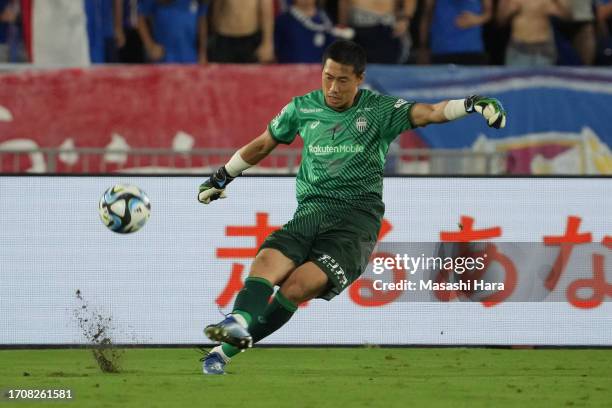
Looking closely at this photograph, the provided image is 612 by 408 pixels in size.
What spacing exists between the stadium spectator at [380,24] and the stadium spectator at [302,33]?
28 cm

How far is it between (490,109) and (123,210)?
2.79 metres

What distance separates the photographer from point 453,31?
15.2 meters

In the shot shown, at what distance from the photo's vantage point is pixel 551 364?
10438mm

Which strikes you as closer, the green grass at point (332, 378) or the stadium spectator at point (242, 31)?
the green grass at point (332, 378)

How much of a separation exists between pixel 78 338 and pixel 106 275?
59 centimetres

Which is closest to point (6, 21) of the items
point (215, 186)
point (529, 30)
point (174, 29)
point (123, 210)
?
point (174, 29)

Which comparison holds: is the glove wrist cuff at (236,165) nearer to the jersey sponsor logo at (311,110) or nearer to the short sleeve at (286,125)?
the short sleeve at (286,125)

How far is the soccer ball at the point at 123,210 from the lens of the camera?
927cm

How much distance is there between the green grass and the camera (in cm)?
762

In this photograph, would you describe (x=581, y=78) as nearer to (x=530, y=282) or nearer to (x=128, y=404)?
(x=530, y=282)

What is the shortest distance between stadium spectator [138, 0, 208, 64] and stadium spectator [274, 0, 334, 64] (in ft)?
2.91

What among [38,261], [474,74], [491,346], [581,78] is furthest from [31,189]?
[581,78]

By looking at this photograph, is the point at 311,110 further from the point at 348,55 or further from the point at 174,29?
the point at 174,29

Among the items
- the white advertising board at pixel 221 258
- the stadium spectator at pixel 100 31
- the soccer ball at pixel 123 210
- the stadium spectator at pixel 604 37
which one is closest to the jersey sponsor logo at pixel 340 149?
the soccer ball at pixel 123 210
